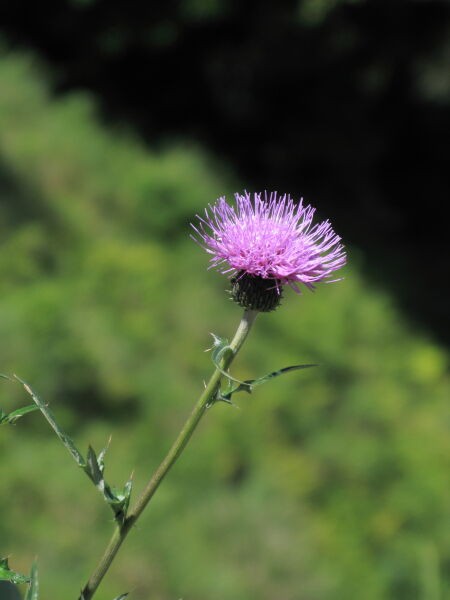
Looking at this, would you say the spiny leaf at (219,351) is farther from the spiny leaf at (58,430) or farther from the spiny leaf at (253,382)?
the spiny leaf at (58,430)

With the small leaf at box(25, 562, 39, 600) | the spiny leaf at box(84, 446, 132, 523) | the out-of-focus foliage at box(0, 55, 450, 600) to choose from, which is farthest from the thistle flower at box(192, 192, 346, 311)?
the out-of-focus foliage at box(0, 55, 450, 600)

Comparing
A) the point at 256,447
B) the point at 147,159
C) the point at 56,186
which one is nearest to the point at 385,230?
the point at 147,159

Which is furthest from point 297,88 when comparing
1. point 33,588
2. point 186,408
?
point 33,588

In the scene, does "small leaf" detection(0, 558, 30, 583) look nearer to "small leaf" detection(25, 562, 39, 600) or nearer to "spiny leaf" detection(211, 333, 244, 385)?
"small leaf" detection(25, 562, 39, 600)

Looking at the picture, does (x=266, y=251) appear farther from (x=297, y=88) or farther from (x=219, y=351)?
(x=297, y=88)

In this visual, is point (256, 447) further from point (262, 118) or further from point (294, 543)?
point (262, 118)

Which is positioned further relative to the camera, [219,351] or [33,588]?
[219,351]
